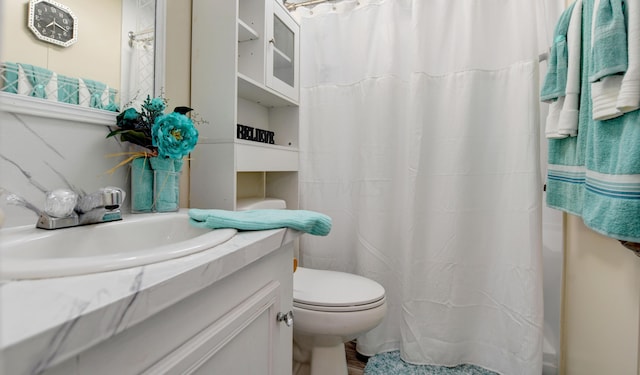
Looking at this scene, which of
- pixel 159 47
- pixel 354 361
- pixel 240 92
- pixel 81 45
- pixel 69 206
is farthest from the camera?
pixel 354 361

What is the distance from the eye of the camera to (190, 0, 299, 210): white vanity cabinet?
1.08 meters

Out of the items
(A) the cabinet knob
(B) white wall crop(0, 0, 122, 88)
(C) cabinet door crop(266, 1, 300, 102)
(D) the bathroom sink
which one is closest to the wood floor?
(A) the cabinet knob

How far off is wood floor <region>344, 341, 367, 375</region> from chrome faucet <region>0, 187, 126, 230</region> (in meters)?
1.23

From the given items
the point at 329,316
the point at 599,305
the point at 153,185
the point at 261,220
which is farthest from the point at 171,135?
the point at 599,305

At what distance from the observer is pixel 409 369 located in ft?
4.47

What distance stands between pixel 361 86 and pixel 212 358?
4.55 ft

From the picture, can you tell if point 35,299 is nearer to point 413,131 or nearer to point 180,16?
point 180,16

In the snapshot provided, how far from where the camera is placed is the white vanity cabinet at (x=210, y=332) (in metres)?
0.33

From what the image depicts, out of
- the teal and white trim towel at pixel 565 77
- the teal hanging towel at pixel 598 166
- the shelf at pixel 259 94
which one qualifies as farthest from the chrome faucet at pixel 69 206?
the teal and white trim towel at pixel 565 77

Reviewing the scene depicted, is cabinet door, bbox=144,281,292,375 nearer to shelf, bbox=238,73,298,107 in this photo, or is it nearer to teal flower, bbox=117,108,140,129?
teal flower, bbox=117,108,140,129

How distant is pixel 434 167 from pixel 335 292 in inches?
29.0

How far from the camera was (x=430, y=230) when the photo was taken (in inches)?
55.5

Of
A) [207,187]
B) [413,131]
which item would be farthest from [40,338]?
[413,131]

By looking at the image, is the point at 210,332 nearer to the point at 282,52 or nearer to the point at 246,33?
the point at 246,33
